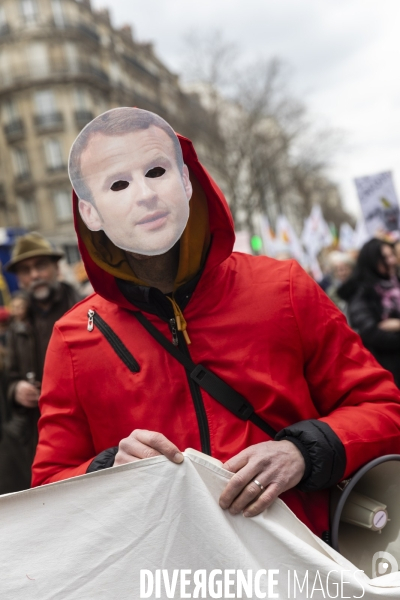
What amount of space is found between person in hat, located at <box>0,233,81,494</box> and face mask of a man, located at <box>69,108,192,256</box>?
259 centimetres

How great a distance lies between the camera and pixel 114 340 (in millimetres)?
1837

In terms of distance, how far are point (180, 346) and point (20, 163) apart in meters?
42.3

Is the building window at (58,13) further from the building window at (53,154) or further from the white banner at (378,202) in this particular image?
the white banner at (378,202)

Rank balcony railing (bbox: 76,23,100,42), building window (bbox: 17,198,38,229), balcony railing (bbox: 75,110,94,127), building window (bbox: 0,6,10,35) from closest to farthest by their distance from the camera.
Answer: building window (bbox: 17,198,38,229)
balcony railing (bbox: 75,110,94,127)
building window (bbox: 0,6,10,35)
balcony railing (bbox: 76,23,100,42)

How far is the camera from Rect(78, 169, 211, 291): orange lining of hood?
6.08 ft

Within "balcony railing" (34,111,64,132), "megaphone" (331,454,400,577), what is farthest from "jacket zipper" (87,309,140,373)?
"balcony railing" (34,111,64,132)

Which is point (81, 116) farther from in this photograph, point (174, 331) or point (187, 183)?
point (174, 331)

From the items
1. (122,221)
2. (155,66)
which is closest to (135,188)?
(122,221)

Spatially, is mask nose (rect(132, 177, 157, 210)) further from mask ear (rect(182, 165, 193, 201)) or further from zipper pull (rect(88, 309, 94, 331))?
zipper pull (rect(88, 309, 94, 331))

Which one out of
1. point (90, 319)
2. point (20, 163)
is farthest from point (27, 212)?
point (90, 319)

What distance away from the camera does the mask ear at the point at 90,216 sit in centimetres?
181

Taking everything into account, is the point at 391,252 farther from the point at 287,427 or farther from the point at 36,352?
the point at 287,427

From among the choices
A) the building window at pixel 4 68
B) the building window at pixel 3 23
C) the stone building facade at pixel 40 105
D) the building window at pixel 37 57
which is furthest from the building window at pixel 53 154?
the building window at pixel 3 23

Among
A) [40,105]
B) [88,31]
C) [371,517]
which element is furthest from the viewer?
[88,31]
